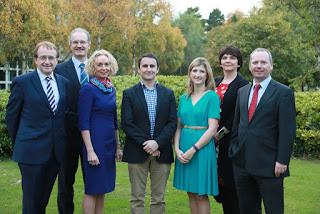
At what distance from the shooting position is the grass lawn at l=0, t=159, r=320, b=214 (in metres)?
6.32

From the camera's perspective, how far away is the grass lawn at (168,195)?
632 cm

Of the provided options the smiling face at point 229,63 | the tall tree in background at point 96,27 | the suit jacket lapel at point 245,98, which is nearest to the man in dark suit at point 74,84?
the smiling face at point 229,63

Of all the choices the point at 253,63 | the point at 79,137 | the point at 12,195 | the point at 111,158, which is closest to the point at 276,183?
the point at 253,63

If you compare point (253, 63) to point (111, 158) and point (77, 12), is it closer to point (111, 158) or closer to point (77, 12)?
point (111, 158)

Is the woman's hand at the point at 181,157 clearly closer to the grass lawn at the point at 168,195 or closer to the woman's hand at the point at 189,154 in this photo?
the woman's hand at the point at 189,154

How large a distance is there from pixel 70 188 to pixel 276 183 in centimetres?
261

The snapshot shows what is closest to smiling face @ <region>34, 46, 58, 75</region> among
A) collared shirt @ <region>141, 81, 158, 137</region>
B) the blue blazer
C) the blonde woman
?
the blue blazer

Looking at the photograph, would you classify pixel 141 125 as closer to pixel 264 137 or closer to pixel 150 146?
pixel 150 146

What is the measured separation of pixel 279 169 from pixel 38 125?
249cm

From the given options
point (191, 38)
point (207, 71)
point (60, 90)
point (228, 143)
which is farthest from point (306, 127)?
point (191, 38)

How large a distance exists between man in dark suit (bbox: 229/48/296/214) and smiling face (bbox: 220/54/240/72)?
2.08ft

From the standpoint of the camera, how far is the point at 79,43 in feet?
16.6

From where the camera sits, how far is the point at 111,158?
16.0 ft

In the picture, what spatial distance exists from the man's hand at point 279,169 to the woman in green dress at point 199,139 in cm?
88
